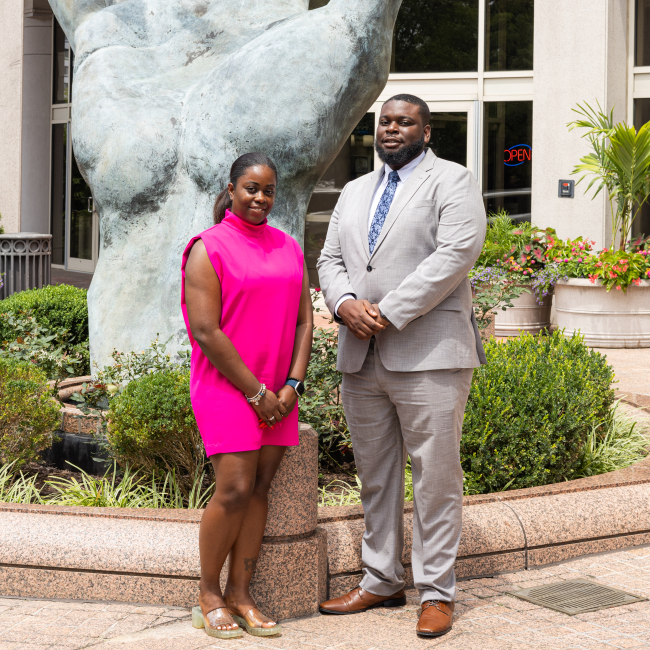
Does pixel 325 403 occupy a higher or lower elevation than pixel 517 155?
lower

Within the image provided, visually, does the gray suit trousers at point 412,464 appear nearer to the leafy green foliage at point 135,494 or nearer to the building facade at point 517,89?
the leafy green foliage at point 135,494

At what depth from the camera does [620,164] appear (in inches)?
412

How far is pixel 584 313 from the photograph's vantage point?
1047 cm

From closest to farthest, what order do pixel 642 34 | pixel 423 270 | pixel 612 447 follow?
pixel 423 270 → pixel 612 447 → pixel 642 34

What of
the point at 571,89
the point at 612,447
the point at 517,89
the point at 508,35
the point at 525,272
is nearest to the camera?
the point at 612,447

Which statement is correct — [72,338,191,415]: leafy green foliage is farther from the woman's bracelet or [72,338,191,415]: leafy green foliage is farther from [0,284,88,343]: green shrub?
[0,284,88,343]: green shrub

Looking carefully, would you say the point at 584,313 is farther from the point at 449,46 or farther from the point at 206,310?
the point at 206,310

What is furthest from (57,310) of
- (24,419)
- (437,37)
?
(437,37)

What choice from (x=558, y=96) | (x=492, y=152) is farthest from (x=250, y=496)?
(x=492, y=152)

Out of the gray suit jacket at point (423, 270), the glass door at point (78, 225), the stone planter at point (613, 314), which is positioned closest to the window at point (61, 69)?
the glass door at point (78, 225)

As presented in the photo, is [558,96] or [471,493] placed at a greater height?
[558,96]

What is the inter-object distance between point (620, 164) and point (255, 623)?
848cm

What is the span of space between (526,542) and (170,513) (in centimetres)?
161

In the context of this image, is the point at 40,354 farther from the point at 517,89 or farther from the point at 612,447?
the point at 517,89
